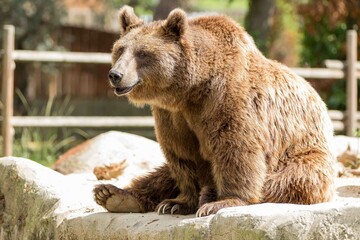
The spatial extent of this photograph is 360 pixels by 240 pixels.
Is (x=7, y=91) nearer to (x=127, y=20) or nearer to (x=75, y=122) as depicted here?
(x=75, y=122)

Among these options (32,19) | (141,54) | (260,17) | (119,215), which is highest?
(260,17)

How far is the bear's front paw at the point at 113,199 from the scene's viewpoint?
4973mm

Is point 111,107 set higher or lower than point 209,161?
lower

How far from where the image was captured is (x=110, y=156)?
7832 mm

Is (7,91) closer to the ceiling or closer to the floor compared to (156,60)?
closer to the floor

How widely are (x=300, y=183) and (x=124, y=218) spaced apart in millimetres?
1036

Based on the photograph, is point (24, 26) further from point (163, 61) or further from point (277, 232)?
point (277, 232)

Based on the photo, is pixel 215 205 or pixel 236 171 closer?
pixel 215 205

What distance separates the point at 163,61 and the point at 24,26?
12.5 m

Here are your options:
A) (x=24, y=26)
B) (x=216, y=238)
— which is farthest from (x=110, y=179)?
(x=24, y=26)

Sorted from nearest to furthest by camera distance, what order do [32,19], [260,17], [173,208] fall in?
1. [173,208]
2. [260,17]
3. [32,19]

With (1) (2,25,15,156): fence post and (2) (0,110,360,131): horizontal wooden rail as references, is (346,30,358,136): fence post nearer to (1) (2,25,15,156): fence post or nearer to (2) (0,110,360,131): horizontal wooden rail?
(2) (0,110,360,131): horizontal wooden rail

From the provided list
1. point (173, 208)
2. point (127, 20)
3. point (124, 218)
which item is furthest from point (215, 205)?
point (127, 20)

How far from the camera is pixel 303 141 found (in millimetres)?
4965
